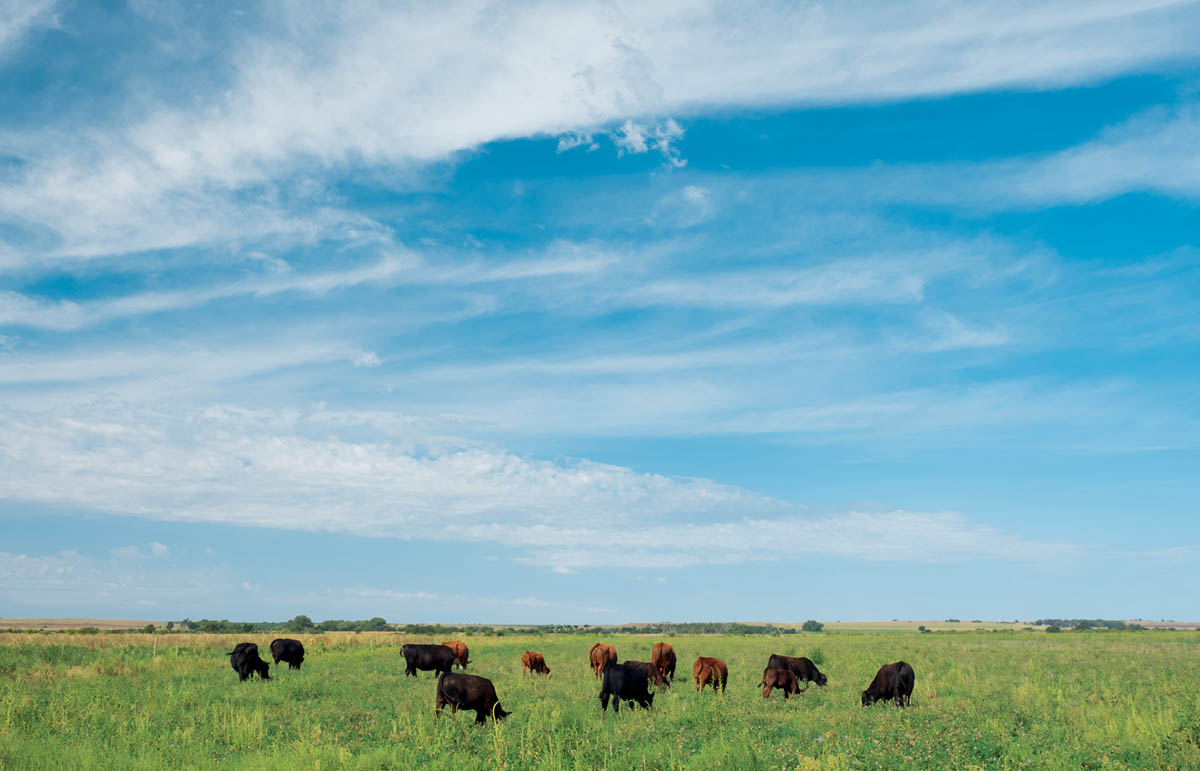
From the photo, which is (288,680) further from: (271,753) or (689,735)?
(689,735)

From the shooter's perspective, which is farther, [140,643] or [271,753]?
[140,643]

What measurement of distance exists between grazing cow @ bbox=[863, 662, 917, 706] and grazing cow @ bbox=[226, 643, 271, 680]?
73.2 feet

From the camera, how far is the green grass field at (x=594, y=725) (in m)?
13.2

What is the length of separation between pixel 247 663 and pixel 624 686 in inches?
702

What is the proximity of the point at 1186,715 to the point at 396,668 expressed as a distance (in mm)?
28221

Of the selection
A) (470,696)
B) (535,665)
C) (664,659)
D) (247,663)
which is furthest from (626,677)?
(247,663)

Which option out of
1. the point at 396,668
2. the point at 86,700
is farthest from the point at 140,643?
Result: the point at 86,700

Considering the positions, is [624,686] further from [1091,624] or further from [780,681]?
[1091,624]

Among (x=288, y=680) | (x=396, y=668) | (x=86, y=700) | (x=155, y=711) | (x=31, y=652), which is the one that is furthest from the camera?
(x=31, y=652)

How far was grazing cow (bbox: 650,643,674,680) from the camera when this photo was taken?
2438 centimetres

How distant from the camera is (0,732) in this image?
656 inches

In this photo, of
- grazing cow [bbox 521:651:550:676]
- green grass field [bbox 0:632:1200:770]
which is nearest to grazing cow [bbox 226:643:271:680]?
green grass field [bbox 0:632:1200:770]

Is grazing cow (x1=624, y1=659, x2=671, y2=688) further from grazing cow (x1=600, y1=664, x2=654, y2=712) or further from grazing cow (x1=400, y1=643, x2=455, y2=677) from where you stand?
grazing cow (x1=400, y1=643, x2=455, y2=677)

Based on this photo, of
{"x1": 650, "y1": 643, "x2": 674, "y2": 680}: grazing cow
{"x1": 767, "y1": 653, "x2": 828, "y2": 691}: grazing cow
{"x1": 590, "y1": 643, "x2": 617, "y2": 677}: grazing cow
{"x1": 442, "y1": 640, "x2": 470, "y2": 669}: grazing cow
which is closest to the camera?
{"x1": 767, "y1": 653, "x2": 828, "y2": 691}: grazing cow
